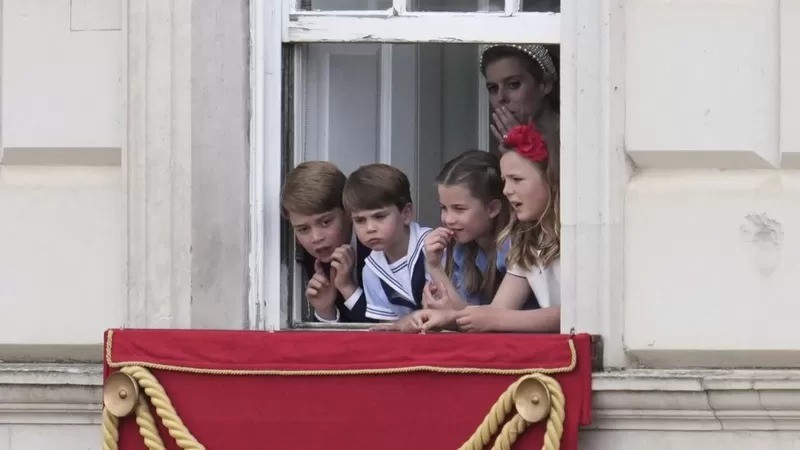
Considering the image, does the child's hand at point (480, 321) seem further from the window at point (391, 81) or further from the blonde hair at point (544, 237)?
the window at point (391, 81)

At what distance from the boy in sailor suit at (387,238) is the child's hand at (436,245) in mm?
129

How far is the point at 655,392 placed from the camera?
600 centimetres

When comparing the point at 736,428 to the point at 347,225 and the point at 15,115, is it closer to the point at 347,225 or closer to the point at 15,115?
the point at 347,225

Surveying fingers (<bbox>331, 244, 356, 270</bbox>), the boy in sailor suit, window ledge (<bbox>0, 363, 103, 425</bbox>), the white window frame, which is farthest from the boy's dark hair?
window ledge (<bbox>0, 363, 103, 425</bbox>)

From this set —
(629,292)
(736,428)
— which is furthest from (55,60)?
(736,428)

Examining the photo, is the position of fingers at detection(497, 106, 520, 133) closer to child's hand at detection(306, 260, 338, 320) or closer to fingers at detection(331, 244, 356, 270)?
fingers at detection(331, 244, 356, 270)

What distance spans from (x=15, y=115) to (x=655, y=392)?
85.3 inches

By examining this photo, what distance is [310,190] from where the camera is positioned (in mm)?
6516

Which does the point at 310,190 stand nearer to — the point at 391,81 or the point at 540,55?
the point at 391,81

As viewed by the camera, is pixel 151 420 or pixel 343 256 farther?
pixel 343 256

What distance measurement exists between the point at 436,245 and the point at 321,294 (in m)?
0.43

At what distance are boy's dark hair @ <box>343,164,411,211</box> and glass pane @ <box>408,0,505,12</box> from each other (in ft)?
1.71

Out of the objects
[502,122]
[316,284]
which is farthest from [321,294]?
[502,122]

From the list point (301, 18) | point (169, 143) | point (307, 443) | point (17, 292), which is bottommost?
point (307, 443)
